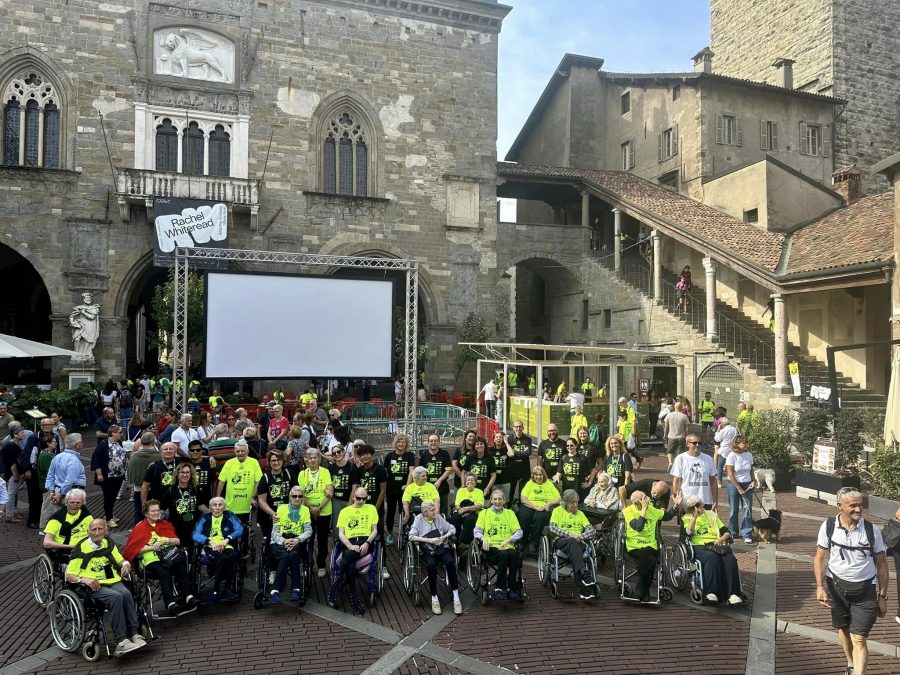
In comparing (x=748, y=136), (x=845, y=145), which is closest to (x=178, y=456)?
(x=748, y=136)

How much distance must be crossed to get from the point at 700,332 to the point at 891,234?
581 centimetres

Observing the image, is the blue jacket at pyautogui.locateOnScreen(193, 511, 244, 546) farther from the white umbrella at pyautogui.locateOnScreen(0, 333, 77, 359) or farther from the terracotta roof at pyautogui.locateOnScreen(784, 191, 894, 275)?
the terracotta roof at pyautogui.locateOnScreen(784, 191, 894, 275)

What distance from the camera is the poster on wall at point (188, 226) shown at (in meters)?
22.2

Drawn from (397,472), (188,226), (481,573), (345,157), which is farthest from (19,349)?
(345,157)

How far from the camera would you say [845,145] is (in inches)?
1141

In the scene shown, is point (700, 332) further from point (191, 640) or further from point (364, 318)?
point (191, 640)

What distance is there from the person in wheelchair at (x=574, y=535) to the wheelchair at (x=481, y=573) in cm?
50

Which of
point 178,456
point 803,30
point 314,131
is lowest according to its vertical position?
point 178,456

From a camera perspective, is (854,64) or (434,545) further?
(854,64)

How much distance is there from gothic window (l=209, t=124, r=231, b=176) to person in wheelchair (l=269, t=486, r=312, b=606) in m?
19.4

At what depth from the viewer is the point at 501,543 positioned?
7328 millimetres

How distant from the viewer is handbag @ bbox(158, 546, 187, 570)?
6773 mm

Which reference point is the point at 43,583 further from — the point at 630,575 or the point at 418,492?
the point at 630,575

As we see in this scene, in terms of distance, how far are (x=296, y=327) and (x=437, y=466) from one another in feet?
24.6
